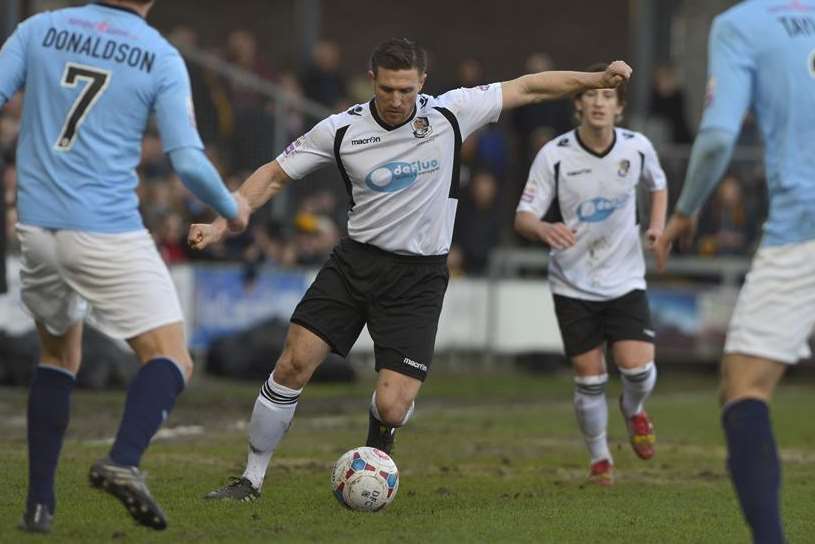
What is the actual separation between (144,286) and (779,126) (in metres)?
2.73

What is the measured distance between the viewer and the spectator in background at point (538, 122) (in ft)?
70.7

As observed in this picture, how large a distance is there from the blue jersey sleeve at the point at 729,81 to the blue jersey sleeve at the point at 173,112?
2.13 meters

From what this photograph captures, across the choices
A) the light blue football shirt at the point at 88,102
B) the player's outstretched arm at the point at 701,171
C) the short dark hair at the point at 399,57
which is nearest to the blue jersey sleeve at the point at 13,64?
the light blue football shirt at the point at 88,102

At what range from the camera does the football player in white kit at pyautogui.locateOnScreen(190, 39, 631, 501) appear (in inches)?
340

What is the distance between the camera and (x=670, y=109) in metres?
22.6

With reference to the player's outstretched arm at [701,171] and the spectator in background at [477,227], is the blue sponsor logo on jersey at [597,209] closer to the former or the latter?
the player's outstretched arm at [701,171]

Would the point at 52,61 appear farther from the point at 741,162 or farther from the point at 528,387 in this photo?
the point at 741,162

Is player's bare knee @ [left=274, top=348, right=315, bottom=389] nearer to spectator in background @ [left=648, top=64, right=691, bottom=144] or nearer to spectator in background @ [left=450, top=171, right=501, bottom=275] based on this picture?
spectator in background @ [left=450, top=171, right=501, bottom=275]

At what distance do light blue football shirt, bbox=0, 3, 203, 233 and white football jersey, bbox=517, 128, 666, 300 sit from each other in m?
4.34

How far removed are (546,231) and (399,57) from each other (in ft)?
7.79

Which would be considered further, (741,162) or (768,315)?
(741,162)

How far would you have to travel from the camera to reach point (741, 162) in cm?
2175

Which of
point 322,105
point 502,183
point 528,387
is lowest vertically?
point 528,387

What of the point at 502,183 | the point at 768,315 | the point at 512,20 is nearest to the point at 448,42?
the point at 512,20
